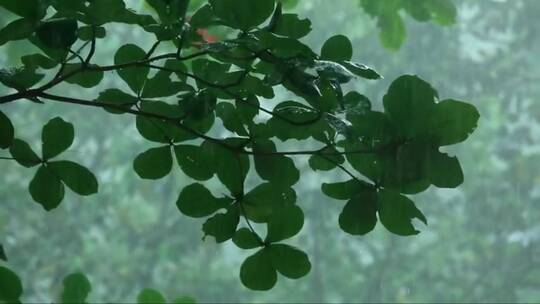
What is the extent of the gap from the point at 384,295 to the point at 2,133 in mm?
1966

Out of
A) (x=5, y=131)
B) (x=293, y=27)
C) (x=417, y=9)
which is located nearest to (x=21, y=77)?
(x=5, y=131)

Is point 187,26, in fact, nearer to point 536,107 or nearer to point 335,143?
point 335,143

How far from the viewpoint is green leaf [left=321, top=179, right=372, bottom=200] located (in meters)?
0.42

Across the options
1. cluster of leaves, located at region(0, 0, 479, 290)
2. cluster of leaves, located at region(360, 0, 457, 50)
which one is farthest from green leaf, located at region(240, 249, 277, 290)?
cluster of leaves, located at region(360, 0, 457, 50)

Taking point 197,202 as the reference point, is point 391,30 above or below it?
above

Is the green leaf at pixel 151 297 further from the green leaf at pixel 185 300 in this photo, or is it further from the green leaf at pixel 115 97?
the green leaf at pixel 115 97

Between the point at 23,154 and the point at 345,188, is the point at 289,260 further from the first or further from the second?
the point at 23,154

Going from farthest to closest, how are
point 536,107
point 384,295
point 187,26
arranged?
1. point 536,107
2. point 384,295
3. point 187,26

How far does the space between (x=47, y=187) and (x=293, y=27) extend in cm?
18

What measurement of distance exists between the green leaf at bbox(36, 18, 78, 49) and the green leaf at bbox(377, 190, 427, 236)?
0.18m

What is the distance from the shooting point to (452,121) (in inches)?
15.4

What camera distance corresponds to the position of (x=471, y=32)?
2576 mm

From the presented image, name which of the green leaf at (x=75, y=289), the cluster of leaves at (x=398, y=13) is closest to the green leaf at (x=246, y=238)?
the green leaf at (x=75, y=289)

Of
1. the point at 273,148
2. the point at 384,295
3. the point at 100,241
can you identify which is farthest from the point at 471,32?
the point at 273,148
